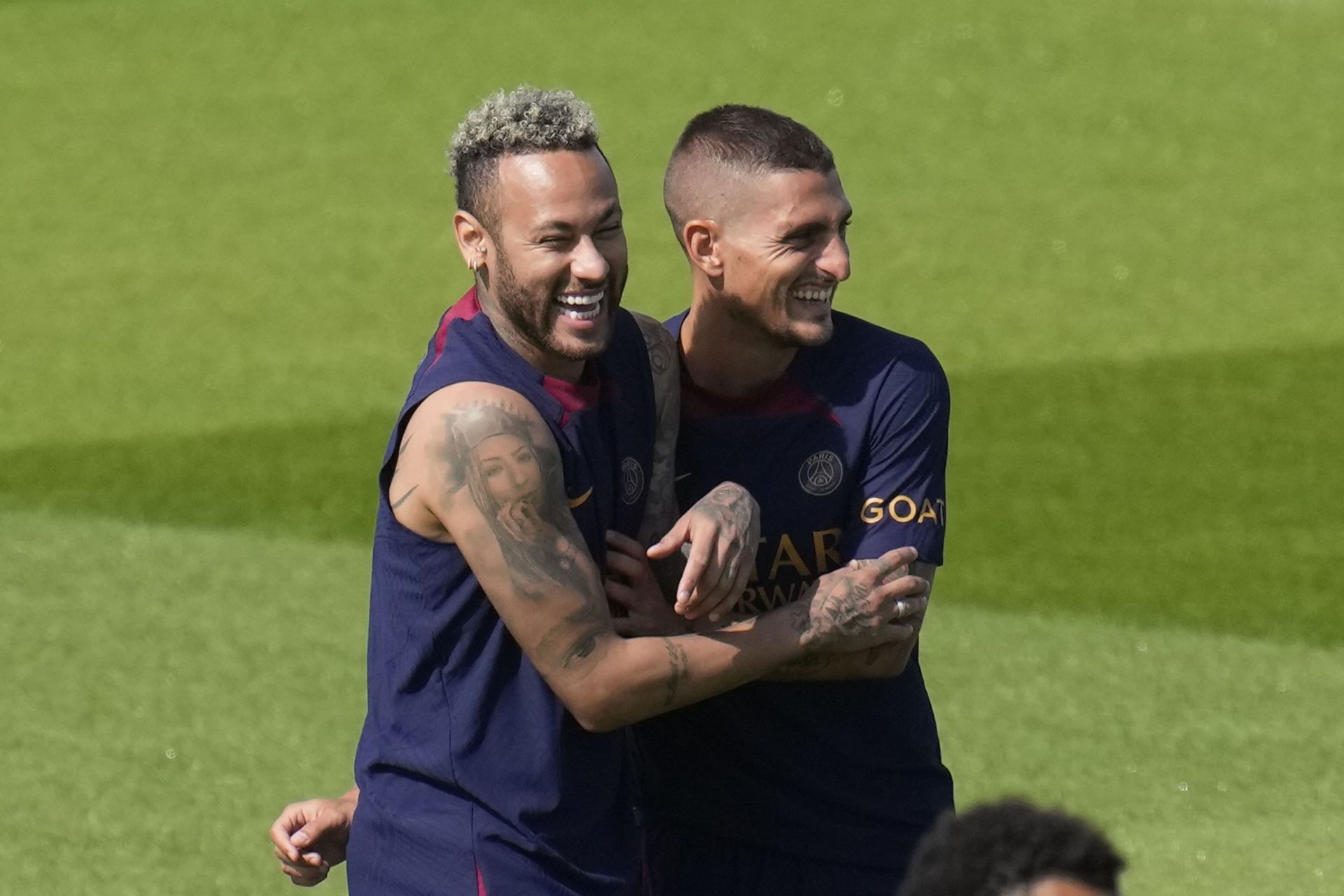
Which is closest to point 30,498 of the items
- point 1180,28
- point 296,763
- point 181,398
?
point 181,398

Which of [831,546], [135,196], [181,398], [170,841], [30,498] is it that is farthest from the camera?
[135,196]

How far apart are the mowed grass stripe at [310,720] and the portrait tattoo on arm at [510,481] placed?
333cm

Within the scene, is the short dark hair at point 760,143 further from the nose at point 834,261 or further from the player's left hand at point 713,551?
the player's left hand at point 713,551

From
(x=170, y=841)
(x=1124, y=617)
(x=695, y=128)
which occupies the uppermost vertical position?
(x=695, y=128)

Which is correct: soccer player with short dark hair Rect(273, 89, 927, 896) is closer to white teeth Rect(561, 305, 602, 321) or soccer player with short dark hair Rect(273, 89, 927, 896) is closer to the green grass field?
white teeth Rect(561, 305, 602, 321)

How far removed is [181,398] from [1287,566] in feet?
18.6

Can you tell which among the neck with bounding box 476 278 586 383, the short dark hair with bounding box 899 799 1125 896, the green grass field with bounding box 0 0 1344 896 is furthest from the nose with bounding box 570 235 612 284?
the green grass field with bounding box 0 0 1344 896

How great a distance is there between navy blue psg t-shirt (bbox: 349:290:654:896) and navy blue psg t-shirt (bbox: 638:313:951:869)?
1.44ft

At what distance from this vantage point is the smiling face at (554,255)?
3840mm

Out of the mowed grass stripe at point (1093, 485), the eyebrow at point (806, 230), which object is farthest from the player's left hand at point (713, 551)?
the mowed grass stripe at point (1093, 485)

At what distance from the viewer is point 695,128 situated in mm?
4520

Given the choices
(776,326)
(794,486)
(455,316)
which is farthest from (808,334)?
(455,316)

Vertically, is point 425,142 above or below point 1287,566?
above

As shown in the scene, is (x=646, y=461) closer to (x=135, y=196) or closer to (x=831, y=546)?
(x=831, y=546)
